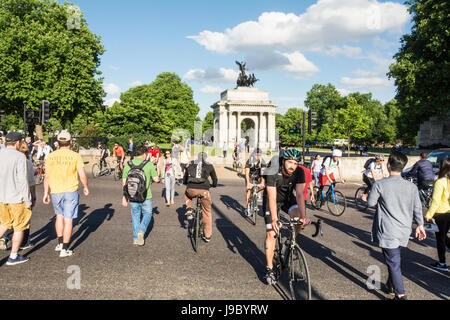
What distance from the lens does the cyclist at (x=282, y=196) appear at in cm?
416

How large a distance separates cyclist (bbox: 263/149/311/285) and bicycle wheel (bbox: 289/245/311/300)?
0.37 metres

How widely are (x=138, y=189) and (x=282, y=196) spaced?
2604mm

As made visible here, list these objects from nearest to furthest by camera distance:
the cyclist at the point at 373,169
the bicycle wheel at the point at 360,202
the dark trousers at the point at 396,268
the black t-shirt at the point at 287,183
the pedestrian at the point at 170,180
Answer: the dark trousers at the point at 396,268
the black t-shirt at the point at 287,183
the cyclist at the point at 373,169
the pedestrian at the point at 170,180
the bicycle wheel at the point at 360,202

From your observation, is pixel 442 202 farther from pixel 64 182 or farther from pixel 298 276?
pixel 64 182

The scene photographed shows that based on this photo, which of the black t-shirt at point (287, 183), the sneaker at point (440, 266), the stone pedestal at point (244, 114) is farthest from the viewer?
the stone pedestal at point (244, 114)

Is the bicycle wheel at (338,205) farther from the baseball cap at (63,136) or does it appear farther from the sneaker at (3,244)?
the sneaker at (3,244)

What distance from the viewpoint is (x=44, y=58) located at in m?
25.9

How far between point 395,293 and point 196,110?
6694cm

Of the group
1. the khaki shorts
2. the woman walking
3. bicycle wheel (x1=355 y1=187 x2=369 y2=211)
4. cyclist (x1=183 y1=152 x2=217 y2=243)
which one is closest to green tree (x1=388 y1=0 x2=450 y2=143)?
bicycle wheel (x1=355 y1=187 x2=369 y2=211)

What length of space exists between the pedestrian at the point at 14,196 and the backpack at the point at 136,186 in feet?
4.92

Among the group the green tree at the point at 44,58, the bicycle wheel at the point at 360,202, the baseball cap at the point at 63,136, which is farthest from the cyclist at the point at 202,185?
the green tree at the point at 44,58
